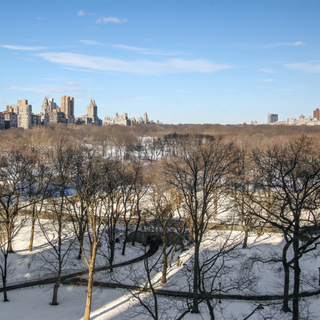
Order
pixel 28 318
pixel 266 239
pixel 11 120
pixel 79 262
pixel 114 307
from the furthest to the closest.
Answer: pixel 11 120, pixel 266 239, pixel 79 262, pixel 114 307, pixel 28 318

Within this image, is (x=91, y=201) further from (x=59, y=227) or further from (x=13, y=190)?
(x=13, y=190)

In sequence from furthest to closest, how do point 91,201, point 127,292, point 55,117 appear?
point 55,117
point 127,292
point 91,201

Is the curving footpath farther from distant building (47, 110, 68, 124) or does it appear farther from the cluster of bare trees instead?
distant building (47, 110, 68, 124)

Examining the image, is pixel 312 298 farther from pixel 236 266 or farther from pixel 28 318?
pixel 28 318

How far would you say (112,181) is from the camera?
1920cm

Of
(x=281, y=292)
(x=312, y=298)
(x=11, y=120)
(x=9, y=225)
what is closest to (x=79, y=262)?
(x=9, y=225)

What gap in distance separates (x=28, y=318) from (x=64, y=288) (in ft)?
12.4

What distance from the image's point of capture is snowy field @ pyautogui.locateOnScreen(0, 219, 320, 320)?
1393cm

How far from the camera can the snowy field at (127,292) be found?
13930 millimetres

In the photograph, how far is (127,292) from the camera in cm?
1648

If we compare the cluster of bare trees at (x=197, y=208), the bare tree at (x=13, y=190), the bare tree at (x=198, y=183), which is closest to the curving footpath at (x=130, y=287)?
the cluster of bare trees at (x=197, y=208)

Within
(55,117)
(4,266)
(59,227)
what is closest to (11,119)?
(55,117)

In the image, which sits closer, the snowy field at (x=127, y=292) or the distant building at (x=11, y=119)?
the snowy field at (x=127, y=292)

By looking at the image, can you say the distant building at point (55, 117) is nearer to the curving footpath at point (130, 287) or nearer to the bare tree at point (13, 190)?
the bare tree at point (13, 190)
